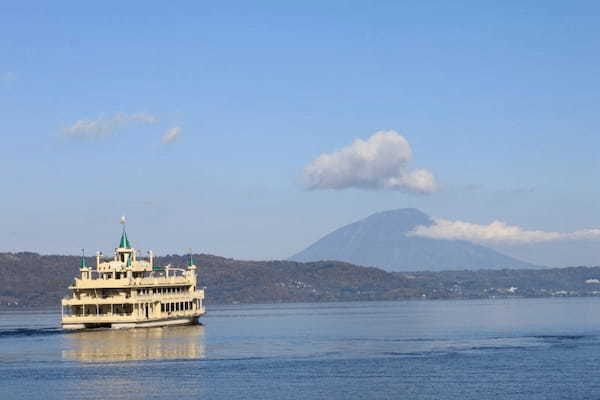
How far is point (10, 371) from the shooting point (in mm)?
84688

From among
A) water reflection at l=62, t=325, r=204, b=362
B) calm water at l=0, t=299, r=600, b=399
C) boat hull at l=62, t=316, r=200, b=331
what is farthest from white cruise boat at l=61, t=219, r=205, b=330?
calm water at l=0, t=299, r=600, b=399

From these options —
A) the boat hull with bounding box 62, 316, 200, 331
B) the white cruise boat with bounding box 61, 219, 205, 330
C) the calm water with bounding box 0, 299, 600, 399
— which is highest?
the white cruise boat with bounding box 61, 219, 205, 330

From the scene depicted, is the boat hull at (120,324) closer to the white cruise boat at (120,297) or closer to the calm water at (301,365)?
the white cruise boat at (120,297)

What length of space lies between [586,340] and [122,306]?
50267 millimetres

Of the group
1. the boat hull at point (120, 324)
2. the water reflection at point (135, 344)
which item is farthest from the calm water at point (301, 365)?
the boat hull at point (120, 324)

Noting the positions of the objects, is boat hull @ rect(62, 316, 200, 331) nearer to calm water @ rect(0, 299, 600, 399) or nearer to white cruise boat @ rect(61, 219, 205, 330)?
white cruise boat @ rect(61, 219, 205, 330)

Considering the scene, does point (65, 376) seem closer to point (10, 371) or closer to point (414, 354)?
point (10, 371)

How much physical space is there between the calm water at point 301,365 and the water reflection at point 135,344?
4.2 inches

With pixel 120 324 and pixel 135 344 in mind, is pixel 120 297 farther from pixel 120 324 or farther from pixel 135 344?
pixel 135 344

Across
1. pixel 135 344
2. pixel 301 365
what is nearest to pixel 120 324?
pixel 135 344

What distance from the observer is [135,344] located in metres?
108

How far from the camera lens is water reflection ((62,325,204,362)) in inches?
3775

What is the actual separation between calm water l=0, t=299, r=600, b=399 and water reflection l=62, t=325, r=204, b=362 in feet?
0.35

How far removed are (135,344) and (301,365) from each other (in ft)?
86.9
